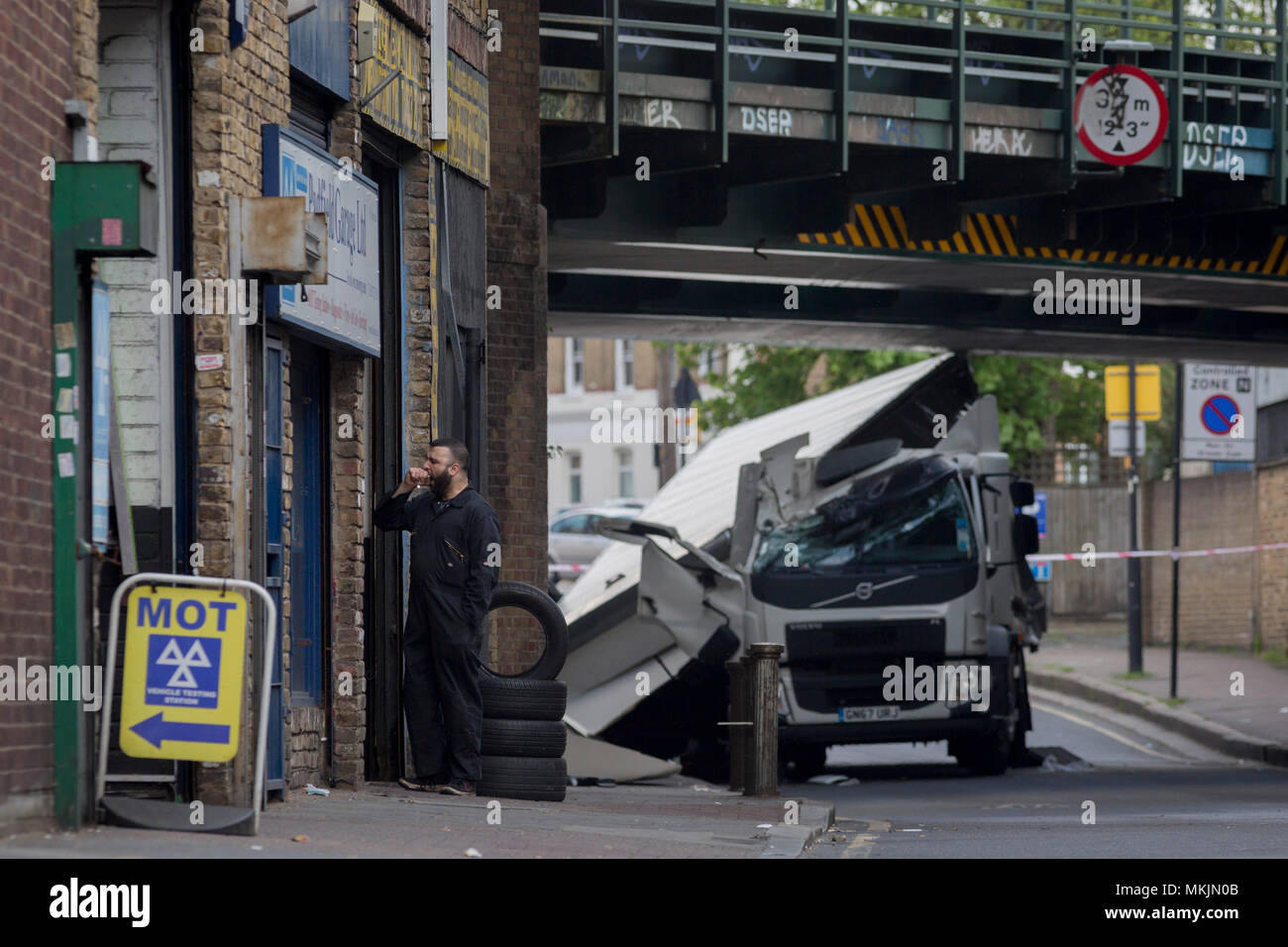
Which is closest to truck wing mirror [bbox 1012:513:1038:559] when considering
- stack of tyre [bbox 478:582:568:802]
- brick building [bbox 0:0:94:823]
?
stack of tyre [bbox 478:582:568:802]

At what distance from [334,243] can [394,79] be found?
1784 mm

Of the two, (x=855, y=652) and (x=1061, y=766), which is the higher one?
(x=855, y=652)

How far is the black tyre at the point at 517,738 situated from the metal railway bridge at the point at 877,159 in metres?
5.48

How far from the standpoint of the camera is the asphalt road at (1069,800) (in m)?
10.5

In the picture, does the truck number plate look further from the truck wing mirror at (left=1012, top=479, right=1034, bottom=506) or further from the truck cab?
the truck wing mirror at (left=1012, top=479, right=1034, bottom=506)

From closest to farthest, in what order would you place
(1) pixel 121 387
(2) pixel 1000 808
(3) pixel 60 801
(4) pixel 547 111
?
(3) pixel 60 801 < (1) pixel 121 387 < (2) pixel 1000 808 < (4) pixel 547 111

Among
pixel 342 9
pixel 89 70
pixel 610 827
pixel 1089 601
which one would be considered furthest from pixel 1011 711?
pixel 1089 601

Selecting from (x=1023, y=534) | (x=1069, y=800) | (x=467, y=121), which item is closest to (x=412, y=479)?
(x=467, y=121)

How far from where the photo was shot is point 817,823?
11562mm

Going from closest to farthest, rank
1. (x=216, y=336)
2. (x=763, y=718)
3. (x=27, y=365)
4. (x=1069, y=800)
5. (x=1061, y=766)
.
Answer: (x=27, y=365)
(x=216, y=336)
(x=763, y=718)
(x=1069, y=800)
(x=1061, y=766)

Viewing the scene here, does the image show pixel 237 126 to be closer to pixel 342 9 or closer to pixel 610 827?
pixel 342 9

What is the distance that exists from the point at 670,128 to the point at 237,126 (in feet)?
22.1

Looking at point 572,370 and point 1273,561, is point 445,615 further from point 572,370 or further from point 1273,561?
point 572,370

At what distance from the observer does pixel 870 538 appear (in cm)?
1736
